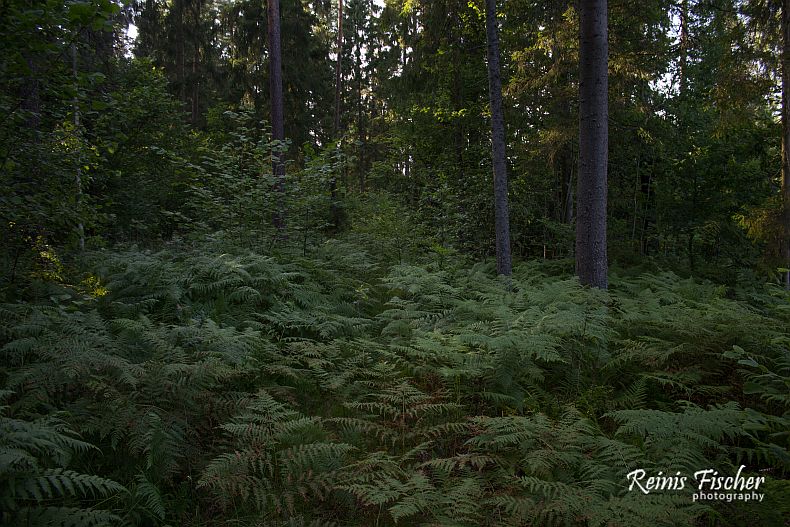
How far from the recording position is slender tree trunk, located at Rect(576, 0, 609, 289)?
6582 mm

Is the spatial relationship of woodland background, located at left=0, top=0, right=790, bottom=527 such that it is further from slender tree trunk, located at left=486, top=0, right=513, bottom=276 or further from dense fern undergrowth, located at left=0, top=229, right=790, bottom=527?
slender tree trunk, located at left=486, top=0, right=513, bottom=276

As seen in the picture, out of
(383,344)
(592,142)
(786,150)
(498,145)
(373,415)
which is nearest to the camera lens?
(373,415)

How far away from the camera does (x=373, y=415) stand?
369cm

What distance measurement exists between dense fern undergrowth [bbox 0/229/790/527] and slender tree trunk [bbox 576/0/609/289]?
1327mm

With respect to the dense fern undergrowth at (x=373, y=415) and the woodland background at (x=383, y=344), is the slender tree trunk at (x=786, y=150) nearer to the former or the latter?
the woodland background at (x=383, y=344)

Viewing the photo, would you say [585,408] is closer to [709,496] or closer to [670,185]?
[709,496]

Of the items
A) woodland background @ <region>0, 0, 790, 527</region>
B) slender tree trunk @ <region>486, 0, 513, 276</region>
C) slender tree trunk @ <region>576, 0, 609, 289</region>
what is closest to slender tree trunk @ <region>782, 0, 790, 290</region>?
woodland background @ <region>0, 0, 790, 527</region>

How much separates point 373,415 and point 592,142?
5.34 metres

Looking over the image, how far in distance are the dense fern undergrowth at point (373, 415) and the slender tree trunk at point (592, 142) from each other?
133cm

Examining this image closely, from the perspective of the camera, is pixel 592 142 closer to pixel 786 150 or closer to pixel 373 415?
pixel 786 150

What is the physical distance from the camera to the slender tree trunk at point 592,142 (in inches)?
259

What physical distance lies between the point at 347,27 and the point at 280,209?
2339 centimetres

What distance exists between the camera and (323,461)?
127 inches

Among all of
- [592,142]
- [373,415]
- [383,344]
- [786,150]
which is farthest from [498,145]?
[373,415]
